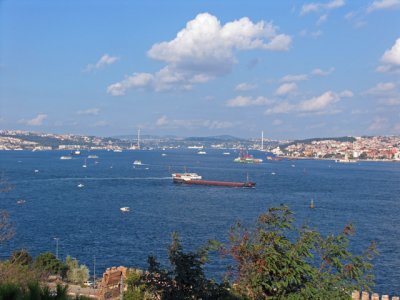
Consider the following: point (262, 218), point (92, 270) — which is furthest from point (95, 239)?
point (262, 218)

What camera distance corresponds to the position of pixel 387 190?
178 ft

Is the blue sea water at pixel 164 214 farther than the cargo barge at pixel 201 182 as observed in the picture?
No

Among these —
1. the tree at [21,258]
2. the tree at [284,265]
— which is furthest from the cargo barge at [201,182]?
the tree at [284,265]

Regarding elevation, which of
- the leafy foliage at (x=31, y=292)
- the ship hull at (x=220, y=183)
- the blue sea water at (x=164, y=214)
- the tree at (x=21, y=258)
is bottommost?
the blue sea water at (x=164, y=214)

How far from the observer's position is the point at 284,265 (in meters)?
5.37


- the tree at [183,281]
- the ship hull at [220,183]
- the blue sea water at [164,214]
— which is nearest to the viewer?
the tree at [183,281]

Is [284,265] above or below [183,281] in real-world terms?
above

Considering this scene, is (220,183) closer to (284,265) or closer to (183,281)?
(284,265)

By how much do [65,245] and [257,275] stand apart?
21721 mm

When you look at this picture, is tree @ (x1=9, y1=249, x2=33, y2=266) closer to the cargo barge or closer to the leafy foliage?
the leafy foliage

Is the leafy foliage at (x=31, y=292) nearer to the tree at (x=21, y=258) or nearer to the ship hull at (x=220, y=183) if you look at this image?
the tree at (x=21, y=258)

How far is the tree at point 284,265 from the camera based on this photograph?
17.6ft

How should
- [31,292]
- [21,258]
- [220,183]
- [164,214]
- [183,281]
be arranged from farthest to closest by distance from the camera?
1. [220,183]
2. [164,214]
3. [21,258]
4. [183,281]
5. [31,292]

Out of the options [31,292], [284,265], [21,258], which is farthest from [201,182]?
[31,292]
